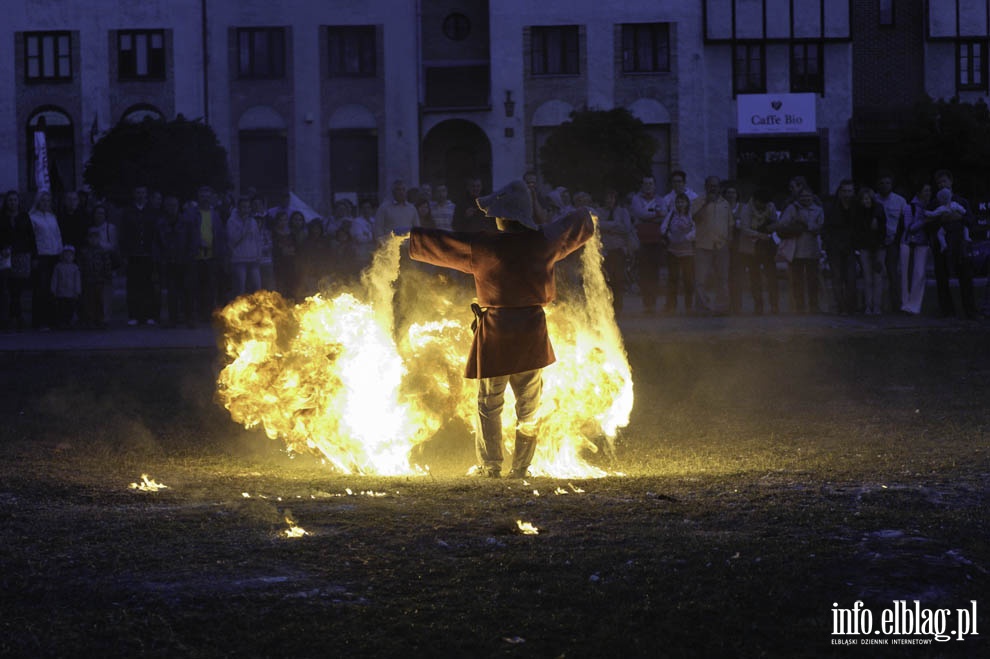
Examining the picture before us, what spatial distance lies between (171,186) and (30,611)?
31013 mm

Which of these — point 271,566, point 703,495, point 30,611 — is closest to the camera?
point 30,611

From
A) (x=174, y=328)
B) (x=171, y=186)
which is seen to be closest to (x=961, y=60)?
(x=171, y=186)

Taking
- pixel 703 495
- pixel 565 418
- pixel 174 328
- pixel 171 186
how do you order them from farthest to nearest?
pixel 171 186 → pixel 174 328 → pixel 565 418 → pixel 703 495

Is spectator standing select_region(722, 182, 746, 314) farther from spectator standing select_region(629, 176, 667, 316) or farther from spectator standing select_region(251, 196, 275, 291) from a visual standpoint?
spectator standing select_region(251, 196, 275, 291)

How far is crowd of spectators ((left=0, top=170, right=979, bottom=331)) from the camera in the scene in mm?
18422

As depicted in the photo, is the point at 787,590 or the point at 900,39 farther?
the point at 900,39

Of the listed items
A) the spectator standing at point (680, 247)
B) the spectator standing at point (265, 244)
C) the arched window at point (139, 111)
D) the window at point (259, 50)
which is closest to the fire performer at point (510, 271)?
the spectator standing at point (680, 247)

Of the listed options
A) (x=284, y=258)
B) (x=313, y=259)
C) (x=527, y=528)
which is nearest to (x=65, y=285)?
(x=284, y=258)

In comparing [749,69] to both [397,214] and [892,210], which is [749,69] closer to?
[892,210]

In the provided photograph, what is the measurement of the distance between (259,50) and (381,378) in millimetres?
36262

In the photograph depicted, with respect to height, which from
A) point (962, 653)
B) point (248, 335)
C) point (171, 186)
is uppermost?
point (171, 186)

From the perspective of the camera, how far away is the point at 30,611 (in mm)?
5102

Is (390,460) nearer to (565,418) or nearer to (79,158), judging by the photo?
(565,418)

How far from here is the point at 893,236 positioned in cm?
1864
